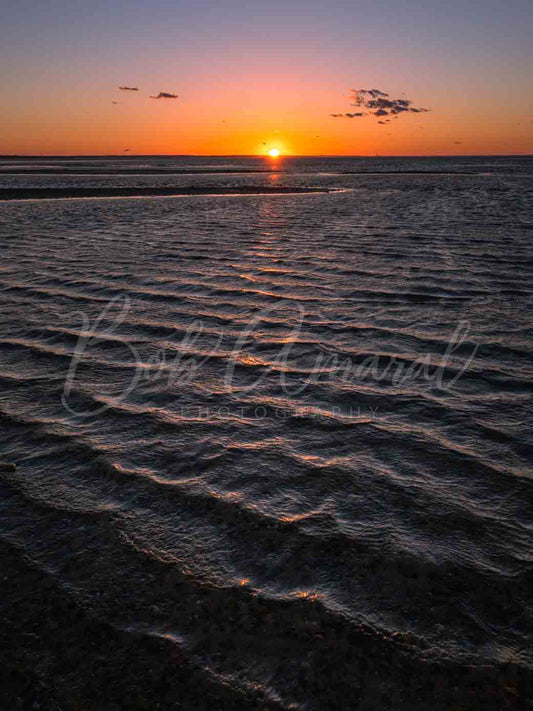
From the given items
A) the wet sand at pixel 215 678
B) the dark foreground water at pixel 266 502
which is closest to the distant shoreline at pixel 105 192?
the dark foreground water at pixel 266 502

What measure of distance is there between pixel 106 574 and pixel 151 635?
2.49 ft

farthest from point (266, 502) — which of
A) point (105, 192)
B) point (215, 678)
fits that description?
point (105, 192)

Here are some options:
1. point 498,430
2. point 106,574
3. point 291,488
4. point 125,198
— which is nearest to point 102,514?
point 106,574

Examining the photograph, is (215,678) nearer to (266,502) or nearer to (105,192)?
(266,502)

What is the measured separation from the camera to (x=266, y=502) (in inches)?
198

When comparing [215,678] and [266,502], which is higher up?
[266,502]

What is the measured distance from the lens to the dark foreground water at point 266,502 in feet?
11.0

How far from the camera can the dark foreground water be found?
3.36 metres

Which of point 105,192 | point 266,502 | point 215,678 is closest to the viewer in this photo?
point 215,678

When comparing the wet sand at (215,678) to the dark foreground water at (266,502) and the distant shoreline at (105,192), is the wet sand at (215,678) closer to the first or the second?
the dark foreground water at (266,502)

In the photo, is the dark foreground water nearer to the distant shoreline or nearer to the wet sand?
the wet sand

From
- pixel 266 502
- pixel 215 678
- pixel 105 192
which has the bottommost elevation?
pixel 215 678

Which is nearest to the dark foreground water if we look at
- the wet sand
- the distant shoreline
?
the wet sand

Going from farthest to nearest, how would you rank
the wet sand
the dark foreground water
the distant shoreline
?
the distant shoreline < the dark foreground water < the wet sand
